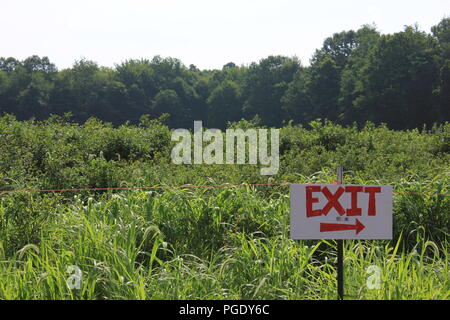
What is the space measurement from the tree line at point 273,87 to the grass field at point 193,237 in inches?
1036

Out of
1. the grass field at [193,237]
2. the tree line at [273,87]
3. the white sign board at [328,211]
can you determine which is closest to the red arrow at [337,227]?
the white sign board at [328,211]

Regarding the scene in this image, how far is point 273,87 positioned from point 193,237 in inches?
2154

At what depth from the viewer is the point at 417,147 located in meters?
9.94

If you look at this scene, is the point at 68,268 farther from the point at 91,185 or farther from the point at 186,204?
the point at 91,185

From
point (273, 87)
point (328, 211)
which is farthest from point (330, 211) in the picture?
point (273, 87)

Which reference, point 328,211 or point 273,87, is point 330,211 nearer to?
point 328,211

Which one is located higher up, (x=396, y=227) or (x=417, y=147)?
(x=417, y=147)

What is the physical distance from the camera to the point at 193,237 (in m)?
4.92

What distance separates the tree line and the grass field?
2632cm

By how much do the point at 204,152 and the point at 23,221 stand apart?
498 cm

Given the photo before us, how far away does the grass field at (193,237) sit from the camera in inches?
140

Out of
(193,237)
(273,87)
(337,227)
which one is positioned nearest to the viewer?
(337,227)
